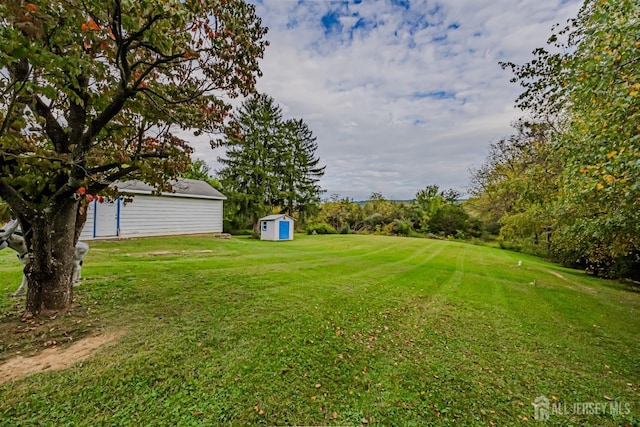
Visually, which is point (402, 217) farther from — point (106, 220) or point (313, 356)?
point (313, 356)

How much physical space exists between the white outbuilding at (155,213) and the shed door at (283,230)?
13.0 feet

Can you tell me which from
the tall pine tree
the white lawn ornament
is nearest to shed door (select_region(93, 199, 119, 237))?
the tall pine tree

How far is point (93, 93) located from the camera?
348 cm

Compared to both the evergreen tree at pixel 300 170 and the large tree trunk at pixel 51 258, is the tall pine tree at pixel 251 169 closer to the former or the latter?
the evergreen tree at pixel 300 170

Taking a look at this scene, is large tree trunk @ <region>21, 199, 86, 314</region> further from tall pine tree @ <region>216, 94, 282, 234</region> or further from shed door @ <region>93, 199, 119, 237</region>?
tall pine tree @ <region>216, 94, 282, 234</region>

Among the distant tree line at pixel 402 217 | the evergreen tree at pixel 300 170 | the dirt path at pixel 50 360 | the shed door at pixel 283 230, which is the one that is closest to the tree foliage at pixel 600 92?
the dirt path at pixel 50 360

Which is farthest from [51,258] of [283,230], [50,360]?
[283,230]

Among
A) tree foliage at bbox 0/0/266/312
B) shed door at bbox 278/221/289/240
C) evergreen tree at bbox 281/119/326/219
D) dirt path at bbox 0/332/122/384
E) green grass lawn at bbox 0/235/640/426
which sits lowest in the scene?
green grass lawn at bbox 0/235/640/426

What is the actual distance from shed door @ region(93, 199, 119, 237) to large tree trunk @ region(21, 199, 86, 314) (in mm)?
9405

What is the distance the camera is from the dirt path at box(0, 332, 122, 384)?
97.2 inches

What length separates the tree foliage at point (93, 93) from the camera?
2.33m

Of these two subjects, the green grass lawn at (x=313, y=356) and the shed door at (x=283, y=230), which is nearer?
the green grass lawn at (x=313, y=356)

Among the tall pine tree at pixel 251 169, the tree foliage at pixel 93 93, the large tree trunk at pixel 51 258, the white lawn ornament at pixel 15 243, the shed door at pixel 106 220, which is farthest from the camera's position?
the tall pine tree at pixel 251 169

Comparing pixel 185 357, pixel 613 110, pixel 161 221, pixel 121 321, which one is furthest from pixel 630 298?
pixel 161 221
